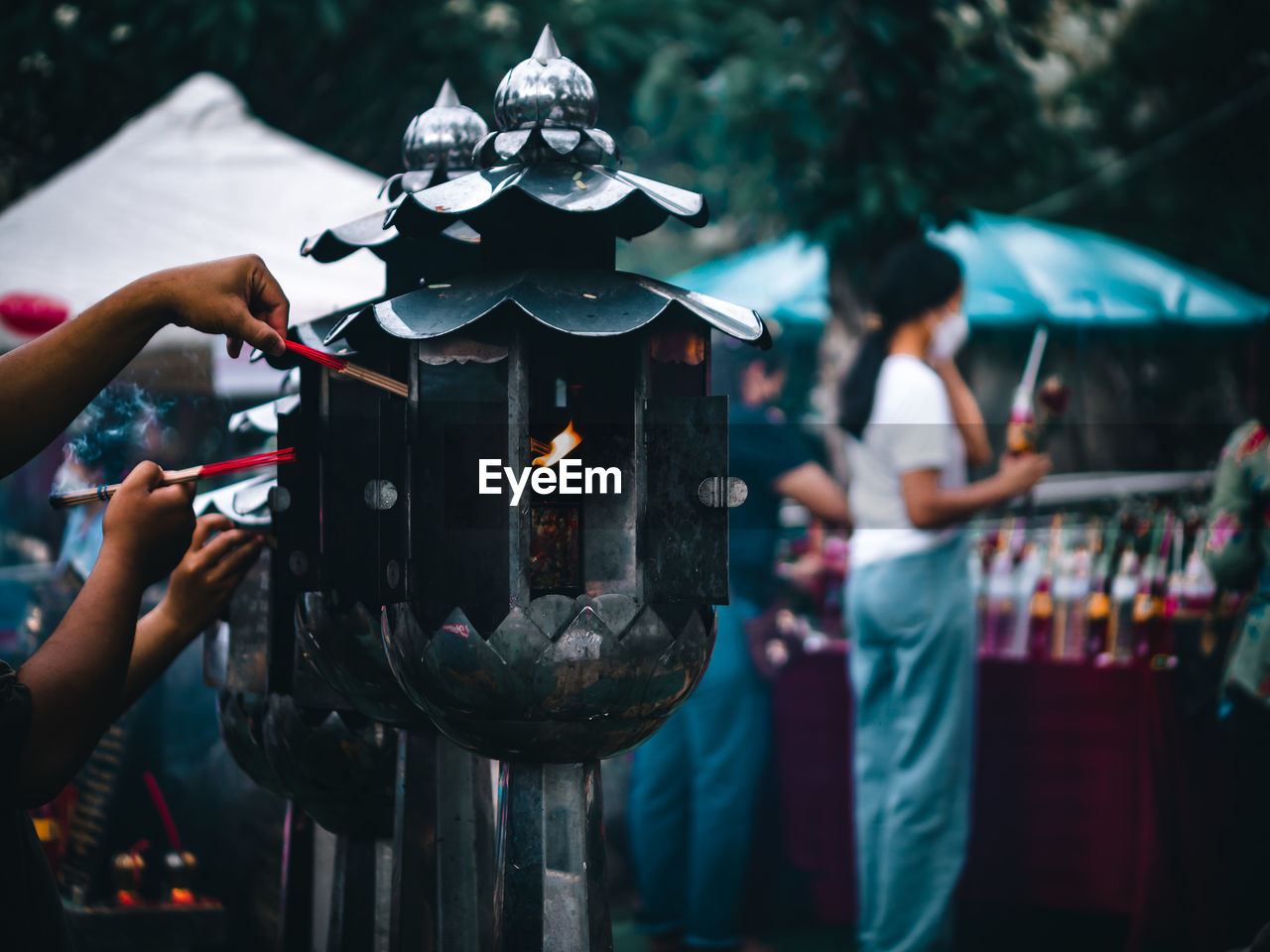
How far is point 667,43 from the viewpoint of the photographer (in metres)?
5.91

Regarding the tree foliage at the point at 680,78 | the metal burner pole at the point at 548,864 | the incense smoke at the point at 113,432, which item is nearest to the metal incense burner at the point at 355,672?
the metal burner pole at the point at 548,864

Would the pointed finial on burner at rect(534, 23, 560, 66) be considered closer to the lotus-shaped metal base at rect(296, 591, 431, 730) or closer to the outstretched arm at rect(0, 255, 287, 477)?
the outstretched arm at rect(0, 255, 287, 477)

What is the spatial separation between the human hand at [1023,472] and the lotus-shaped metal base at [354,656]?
1779 mm

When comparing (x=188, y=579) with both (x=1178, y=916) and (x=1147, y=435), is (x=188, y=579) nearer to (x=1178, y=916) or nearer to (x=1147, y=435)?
(x=1178, y=916)

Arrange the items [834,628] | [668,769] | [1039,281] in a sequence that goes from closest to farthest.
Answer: [668,769] → [834,628] → [1039,281]

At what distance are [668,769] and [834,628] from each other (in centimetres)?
75

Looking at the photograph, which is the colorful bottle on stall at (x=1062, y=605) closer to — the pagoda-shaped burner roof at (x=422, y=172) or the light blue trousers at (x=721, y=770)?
the light blue trousers at (x=721, y=770)

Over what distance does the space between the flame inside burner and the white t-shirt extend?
162 centimetres

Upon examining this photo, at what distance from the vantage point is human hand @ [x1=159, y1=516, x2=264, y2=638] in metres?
1.77

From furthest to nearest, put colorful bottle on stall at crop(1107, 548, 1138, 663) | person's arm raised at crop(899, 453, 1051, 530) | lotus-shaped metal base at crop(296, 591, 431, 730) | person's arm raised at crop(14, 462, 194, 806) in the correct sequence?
colorful bottle on stall at crop(1107, 548, 1138, 663) < person's arm raised at crop(899, 453, 1051, 530) < lotus-shaped metal base at crop(296, 591, 431, 730) < person's arm raised at crop(14, 462, 194, 806)

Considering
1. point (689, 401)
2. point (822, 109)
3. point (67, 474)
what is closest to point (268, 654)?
point (689, 401)

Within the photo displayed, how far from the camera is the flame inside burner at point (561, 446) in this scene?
4.68 ft

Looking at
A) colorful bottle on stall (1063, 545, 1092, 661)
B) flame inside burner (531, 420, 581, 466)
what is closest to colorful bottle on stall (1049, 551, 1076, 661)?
colorful bottle on stall (1063, 545, 1092, 661)

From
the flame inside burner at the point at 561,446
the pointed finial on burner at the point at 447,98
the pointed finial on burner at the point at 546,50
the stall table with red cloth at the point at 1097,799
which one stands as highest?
the pointed finial on burner at the point at 447,98
